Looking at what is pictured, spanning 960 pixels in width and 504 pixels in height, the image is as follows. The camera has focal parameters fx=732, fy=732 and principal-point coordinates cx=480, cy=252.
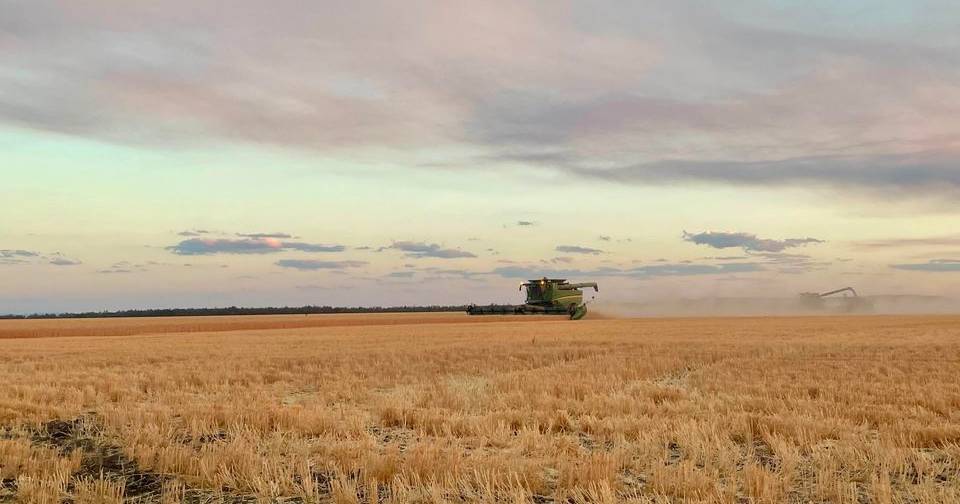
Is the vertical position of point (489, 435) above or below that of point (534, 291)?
below

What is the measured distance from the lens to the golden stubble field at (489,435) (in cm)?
788

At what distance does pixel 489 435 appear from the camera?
10852mm

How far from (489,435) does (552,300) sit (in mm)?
62713

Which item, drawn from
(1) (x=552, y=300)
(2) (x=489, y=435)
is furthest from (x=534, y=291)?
(2) (x=489, y=435)

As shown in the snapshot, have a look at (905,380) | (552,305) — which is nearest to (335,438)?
(905,380)

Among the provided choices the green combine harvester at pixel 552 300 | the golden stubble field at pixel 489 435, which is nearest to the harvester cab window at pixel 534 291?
the green combine harvester at pixel 552 300

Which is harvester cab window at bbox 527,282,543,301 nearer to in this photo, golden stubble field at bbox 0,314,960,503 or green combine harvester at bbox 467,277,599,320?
green combine harvester at bbox 467,277,599,320

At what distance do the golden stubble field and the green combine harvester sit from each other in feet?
169

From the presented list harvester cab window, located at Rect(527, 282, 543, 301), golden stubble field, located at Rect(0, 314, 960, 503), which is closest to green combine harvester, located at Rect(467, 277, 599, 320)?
harvester cab window, located at Rect(527, 282, 543, 301)

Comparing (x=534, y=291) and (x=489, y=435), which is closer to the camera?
(x=489, y=435)

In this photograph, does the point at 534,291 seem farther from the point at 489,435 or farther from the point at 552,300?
the point at 489,435

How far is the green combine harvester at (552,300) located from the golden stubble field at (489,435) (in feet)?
169

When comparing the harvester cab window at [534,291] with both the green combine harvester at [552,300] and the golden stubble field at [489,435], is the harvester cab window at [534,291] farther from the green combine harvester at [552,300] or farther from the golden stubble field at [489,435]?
the golden stubble field at [489,435]

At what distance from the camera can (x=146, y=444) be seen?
406 inches
